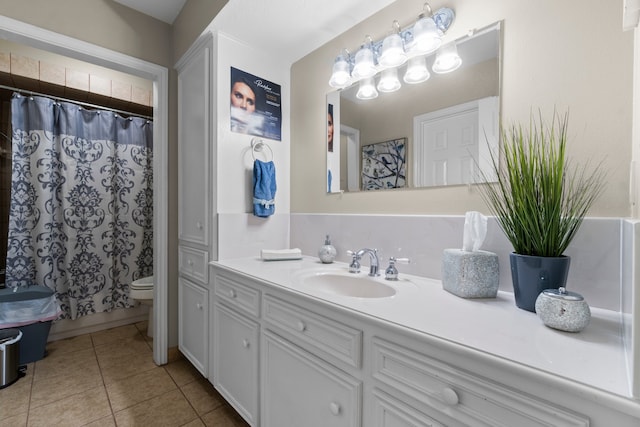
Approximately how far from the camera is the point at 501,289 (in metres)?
A: 0.99

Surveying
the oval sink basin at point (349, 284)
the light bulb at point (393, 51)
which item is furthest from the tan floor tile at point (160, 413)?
the light bulb at point (393, 51)

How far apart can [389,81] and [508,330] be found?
1146 millimetres

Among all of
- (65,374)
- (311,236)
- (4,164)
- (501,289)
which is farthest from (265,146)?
(4,164)

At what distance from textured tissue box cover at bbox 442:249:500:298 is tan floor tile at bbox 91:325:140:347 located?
266cm

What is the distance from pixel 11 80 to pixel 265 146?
2112mm

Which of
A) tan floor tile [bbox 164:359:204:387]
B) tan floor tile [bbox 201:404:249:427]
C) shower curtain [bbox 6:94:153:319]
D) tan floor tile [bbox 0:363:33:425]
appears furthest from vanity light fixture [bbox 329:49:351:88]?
tan floor tile [bbox 0:363:33:425]

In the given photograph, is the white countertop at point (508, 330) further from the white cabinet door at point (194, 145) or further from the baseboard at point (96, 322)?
the baseboard at point (96, 322)

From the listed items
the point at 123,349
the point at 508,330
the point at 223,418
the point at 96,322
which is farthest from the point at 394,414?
the point at 96,322

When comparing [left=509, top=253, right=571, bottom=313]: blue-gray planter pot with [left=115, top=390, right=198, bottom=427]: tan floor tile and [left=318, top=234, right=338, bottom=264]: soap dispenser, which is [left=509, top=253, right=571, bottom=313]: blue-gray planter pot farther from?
[left=115, top=390, right=198, bottom=427]: tan floor tile

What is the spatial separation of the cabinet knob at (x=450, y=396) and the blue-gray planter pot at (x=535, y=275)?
382 millimetres

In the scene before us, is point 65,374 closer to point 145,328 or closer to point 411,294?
point 145,328

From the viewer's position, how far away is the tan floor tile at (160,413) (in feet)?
4.69

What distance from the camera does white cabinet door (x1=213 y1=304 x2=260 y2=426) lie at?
124 cm

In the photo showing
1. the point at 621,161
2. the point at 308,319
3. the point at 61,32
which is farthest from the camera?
the point at 61,32
